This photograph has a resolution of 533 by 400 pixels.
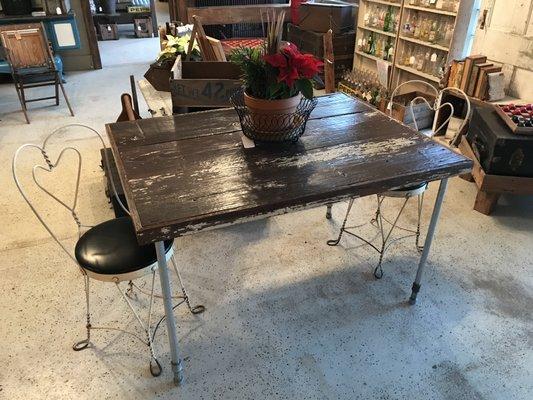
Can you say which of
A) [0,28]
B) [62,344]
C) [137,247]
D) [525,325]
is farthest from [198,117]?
[0,28]

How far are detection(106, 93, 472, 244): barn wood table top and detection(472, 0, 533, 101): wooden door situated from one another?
6.02 ft

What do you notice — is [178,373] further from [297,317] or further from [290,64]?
[290,64]

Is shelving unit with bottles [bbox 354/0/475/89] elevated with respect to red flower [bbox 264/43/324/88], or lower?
lower

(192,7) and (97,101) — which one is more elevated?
(192,7)

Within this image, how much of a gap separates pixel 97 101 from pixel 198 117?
322 centimetres

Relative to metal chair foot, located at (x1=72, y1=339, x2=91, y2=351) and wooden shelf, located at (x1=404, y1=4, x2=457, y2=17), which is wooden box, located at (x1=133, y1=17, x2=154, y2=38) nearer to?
wooden shelf, located at (x1=404, y1=4, x2=457, y2=17)

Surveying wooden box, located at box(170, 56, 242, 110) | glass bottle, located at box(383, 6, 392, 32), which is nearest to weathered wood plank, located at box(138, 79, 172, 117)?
wooden box, located at box(170, 56, 242, 110)

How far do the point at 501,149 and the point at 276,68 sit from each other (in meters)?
1.76

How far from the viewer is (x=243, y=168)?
1609 millimetres

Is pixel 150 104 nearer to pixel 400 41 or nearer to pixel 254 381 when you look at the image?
pixel 254 381

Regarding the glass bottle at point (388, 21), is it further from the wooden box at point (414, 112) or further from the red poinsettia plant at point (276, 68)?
the red poinsettia plant at point (276, 68)

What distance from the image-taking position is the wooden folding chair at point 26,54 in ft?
13.9

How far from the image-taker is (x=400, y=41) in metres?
4.25

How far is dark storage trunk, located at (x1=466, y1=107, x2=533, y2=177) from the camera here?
2.58 m
